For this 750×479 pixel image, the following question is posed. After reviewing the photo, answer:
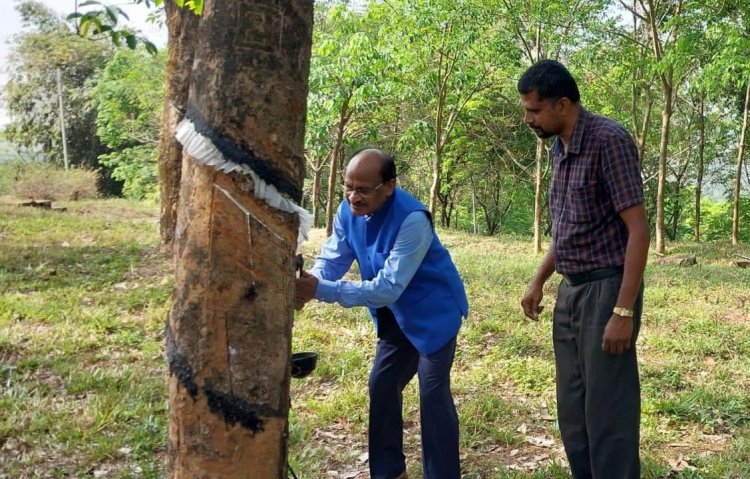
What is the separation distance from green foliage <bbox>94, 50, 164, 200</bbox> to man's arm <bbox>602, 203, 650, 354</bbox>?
18.9 meters

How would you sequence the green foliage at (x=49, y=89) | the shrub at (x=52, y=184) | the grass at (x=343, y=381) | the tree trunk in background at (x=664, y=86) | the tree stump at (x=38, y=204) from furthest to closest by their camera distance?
the green foliage at (x=49, y=89) → the shrub at (x=52, y=184) → the tree stump at (x=38, y=204) → the tree trunk in background at (x=664, y=86) → the grass at (x=343, y=381)

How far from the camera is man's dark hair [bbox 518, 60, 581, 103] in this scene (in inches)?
96.2

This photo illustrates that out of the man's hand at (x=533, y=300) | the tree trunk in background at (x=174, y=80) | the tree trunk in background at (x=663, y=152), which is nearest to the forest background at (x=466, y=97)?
the tree trunk in background at (x=663, y=152)

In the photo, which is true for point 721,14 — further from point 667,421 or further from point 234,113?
point 234,113

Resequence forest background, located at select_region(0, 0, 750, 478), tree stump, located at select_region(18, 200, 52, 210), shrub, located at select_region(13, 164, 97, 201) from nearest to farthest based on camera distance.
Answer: forest background, located at select_region(0, 0, 750, 478) → tree stump, located at select_region(18, 200, 52, 210) → shrub, located at select_region(13, 164, 97, 201)

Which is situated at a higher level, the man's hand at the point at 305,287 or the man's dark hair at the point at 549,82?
the man's dark hair at the point at 549,82

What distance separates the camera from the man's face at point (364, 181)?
8.62ft

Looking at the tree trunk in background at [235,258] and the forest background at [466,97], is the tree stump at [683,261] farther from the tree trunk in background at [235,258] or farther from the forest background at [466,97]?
the tree trunk in background at [235,258]

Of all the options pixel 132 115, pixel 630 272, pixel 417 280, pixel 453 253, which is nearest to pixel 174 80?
pixel 417 280

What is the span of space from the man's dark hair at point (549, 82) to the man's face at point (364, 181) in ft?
2.08

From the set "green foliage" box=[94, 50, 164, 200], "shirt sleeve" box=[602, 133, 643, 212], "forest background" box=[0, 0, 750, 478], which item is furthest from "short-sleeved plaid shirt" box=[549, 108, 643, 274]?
"green foliage" box=[94, 50, 164, 200]

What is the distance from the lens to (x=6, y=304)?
6070 millimetres

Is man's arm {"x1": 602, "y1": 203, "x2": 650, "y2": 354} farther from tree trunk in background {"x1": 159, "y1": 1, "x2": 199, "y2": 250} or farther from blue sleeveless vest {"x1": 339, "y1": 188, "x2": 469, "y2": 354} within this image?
tree trunk in background {"x1": 159, "y1": 1, "x2": 199, "y2": 250}

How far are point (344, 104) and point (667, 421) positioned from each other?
8.63 metres
